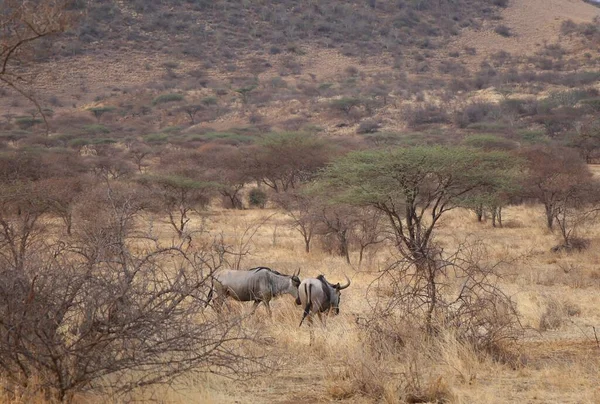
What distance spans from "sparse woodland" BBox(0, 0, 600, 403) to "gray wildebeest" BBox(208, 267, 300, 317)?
0.23 metres

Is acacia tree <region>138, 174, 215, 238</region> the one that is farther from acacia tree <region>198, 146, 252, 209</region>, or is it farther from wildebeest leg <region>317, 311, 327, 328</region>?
wildebeest leg <region>317, 311, 327, 328</region>

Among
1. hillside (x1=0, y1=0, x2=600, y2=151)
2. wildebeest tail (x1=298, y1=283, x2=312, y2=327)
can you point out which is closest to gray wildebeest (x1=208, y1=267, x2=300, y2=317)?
wildebeest tail (x1=298, y1=283, x2=312, y2=327)

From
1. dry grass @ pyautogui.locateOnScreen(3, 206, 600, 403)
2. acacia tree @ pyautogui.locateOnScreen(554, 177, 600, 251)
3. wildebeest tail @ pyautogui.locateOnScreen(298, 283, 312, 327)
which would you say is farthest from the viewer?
acacia tree @ pyautogui.locateOnScreen(554, 177, 600, 251)

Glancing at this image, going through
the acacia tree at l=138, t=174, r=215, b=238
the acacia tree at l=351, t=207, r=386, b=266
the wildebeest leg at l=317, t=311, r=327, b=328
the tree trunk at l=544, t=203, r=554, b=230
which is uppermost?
the wildebeest leg at l=317, t=311, r=327, b=328

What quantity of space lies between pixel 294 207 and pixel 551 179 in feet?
22.6

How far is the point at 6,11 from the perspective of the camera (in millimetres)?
3857

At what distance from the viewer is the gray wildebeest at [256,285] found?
27.6 ft

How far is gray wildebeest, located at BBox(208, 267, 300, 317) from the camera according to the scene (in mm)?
8398

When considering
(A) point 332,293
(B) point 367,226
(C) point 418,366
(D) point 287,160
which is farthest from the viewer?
A: (D) point 287,160

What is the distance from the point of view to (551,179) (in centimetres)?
1966

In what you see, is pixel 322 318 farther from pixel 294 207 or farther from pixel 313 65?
A: pixel 313 65

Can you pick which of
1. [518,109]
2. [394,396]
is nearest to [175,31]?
[518,109]

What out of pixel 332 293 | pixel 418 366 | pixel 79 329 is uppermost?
pixel 79 329

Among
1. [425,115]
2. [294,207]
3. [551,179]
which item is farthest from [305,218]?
[425,115]
